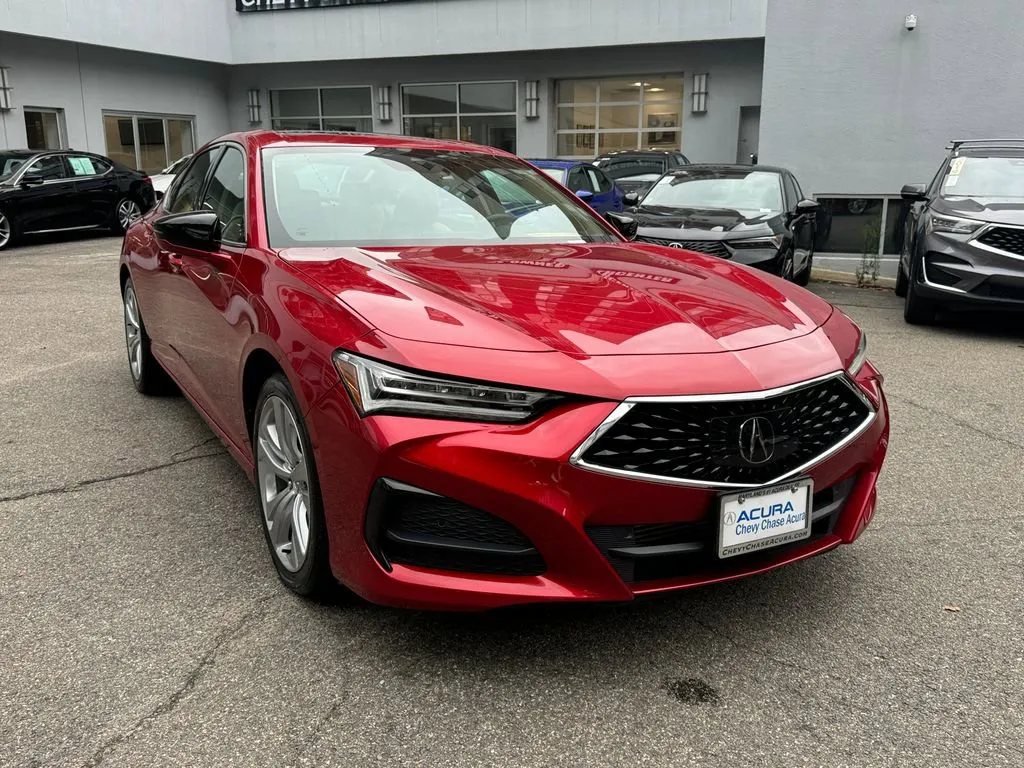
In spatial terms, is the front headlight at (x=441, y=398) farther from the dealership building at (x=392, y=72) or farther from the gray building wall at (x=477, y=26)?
the gray building wall at (x=477, y=26)

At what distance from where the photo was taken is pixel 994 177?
827 centimetres

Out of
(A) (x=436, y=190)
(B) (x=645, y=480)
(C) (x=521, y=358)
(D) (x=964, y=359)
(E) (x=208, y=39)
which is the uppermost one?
(E) (x=208, y=39)

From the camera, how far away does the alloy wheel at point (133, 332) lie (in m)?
5.27

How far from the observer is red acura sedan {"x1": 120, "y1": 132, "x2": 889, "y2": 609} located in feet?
7.38

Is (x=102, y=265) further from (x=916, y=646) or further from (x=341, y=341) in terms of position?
(x=916, y=646)

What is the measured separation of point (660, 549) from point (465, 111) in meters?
23.8

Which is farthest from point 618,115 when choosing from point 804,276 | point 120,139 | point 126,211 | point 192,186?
point 192,186

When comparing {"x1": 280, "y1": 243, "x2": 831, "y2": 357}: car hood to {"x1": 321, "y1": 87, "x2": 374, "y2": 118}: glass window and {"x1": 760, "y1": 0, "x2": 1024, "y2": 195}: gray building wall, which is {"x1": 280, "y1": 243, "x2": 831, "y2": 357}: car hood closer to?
{"x1": 760, "y1": 0, "x2": 1024, "y2": 195}: gray building wall

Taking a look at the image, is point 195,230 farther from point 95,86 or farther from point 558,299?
point 95,86

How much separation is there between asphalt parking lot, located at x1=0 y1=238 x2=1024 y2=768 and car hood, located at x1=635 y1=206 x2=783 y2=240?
4.70m

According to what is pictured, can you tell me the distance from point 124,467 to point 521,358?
266 centimetres

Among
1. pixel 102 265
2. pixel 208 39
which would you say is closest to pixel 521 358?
pixel 102 265

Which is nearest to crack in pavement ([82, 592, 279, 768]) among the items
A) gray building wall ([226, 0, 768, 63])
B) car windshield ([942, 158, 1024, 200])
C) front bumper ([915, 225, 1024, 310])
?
front bumper ([915, 225, 1024, 310])

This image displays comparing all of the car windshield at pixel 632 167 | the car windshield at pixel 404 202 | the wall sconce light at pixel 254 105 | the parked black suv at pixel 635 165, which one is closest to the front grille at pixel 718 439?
the car windshield at pixel 404 202
